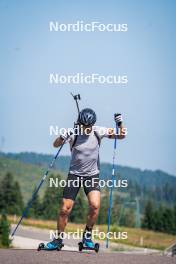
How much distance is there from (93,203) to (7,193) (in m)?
111

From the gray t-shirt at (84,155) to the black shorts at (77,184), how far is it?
7 cm

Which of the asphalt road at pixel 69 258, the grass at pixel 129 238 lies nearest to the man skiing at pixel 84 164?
the asphalt road at pixel 69 258

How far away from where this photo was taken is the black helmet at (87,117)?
10.6 metres

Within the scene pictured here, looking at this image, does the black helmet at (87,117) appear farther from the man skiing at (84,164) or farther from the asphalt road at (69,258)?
the asphalt road at (69,258)

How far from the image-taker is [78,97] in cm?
1128

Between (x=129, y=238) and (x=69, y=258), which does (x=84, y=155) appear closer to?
(x=69, y=258)

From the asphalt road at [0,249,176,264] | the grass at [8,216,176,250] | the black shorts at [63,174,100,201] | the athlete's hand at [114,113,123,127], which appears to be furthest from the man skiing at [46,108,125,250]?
the grass at [8,216,176,250]

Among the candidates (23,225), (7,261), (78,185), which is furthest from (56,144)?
(23,225)

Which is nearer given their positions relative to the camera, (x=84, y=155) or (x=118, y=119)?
(x=84, y=155)

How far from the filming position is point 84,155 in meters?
10.6

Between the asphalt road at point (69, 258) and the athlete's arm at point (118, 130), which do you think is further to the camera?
the athlete's arm at point (118, 130)

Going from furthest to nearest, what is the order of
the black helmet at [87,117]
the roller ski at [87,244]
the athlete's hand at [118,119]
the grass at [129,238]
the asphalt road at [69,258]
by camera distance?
1. the grass at [129,238]
2. the athlete's hand at [118,119]
3. the roller ski at [87,244]
4. the black helmet at [87,117]
5. the asphalt road at [69,258]

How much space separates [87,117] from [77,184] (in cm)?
99

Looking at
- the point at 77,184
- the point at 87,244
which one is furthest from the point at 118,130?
the point at 87,244
